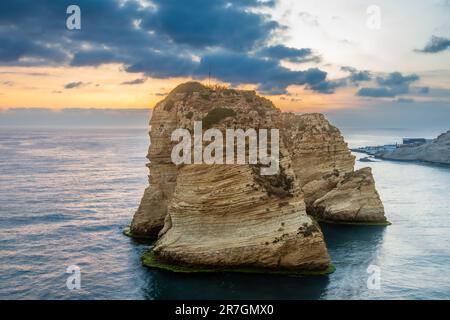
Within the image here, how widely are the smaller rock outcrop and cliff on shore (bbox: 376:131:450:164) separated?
114m

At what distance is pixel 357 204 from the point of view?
7569 cm

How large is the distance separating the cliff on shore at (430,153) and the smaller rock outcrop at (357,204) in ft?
374

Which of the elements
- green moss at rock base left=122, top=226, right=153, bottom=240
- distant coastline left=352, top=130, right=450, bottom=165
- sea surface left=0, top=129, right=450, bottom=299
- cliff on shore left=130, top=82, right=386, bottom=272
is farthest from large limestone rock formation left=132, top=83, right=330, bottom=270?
distant coastline left=352, top=130, right=450, bottom=165

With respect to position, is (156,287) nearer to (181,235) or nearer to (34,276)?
(181,235)

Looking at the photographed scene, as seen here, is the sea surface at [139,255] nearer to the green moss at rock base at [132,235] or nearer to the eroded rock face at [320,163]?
the green moss at rock base at [132,235]

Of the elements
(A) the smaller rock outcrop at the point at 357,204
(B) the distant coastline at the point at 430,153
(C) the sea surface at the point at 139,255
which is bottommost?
(C) the sea surface at the point at 139,255

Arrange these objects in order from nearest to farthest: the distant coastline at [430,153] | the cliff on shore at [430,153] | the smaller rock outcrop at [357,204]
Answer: the smaller rock outcrop at [357,204] < the distant coastline at [430,153] < the cliff on shore at [430,153]

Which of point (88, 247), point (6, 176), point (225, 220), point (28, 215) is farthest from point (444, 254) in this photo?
point (6, 176)

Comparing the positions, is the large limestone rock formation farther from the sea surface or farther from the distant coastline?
the distant coastline

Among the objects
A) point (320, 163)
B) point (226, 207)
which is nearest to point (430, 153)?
point (320, 163)

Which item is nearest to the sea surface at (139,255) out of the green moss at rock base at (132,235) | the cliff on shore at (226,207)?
the green moss at rock base at (132,235)

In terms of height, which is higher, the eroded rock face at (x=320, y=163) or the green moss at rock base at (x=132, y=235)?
the eroded rock face at (x=320, y=163)

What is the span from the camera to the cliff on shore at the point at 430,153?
594 feet

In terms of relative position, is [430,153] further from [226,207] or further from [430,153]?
[226,207]
